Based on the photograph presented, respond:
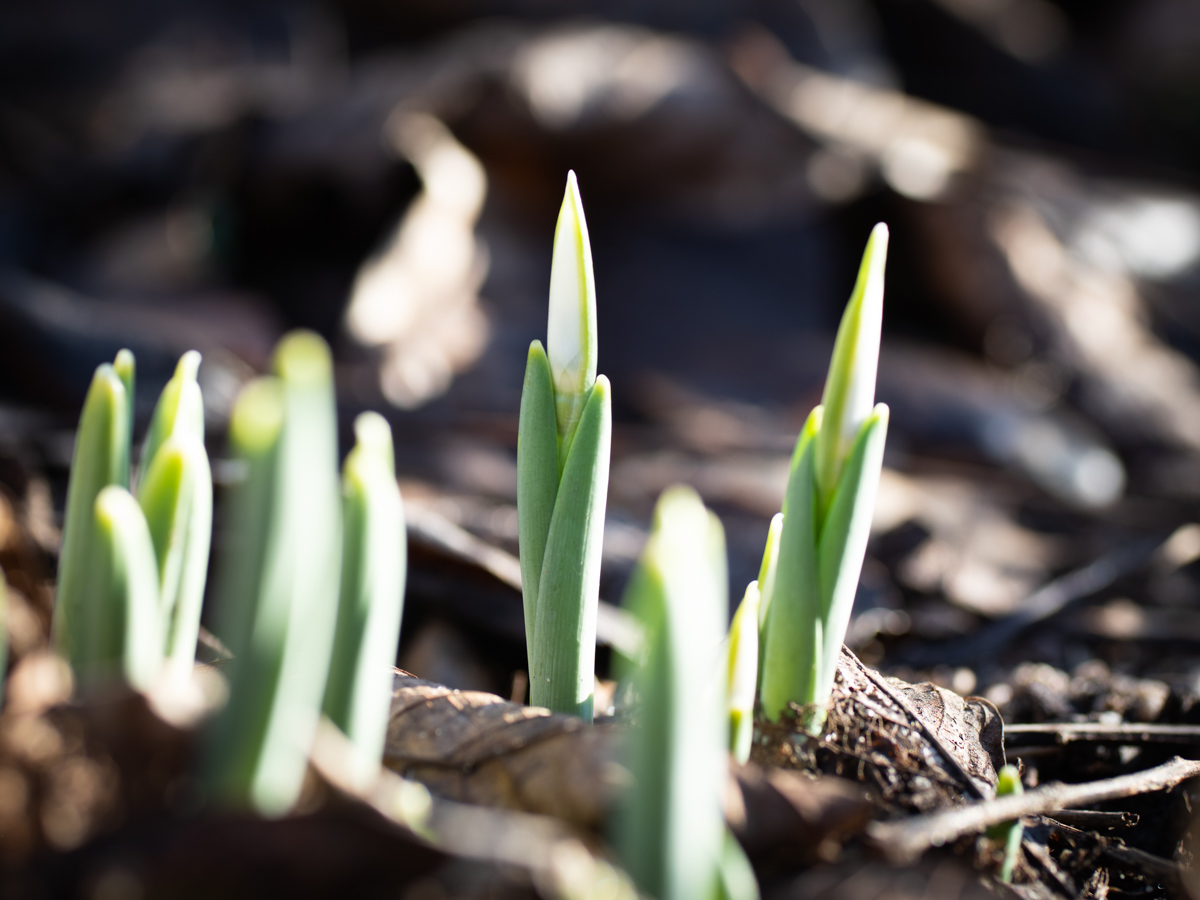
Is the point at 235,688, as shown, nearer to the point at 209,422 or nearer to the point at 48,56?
the point at 209,422

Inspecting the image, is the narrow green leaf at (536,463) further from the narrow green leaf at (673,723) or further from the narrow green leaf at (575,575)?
the narrow green leaf at (673,723)

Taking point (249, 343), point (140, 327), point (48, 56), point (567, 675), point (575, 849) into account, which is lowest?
Result: point (575, 849)

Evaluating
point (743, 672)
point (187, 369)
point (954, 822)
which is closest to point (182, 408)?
point (187, 369)

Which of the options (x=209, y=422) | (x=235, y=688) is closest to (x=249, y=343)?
(x=209, y=422)

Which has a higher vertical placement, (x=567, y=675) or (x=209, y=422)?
(x=209, y=422)

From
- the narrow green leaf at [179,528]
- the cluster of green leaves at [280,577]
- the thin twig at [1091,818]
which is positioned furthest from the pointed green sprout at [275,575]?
the thin twig at [1091,818]

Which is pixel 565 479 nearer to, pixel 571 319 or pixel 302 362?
pixel 571 319

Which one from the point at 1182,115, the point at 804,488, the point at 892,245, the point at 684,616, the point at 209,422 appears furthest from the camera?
the point at 1182,115
